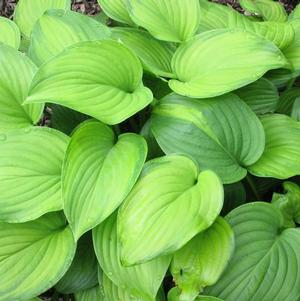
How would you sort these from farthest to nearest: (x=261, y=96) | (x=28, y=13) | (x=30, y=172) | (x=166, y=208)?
(x=28, y=13)
(x=261, y=96)
(x=30, y=172)
(x=166, y=208)

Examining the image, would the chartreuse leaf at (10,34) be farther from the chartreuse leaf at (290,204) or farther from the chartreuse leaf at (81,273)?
the chartreuse leaf at (290,204)

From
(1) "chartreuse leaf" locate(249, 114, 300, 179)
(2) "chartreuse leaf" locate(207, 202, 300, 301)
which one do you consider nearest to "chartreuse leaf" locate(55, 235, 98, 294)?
(2) "chartreuse leaf" locate(207, 202, 300, 301)

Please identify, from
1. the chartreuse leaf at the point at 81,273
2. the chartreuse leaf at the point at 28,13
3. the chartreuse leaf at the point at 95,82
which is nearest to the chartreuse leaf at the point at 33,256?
the chartreuse leaf at the point at 81,273

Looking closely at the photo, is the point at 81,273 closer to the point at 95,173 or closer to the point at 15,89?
the point at 95,173

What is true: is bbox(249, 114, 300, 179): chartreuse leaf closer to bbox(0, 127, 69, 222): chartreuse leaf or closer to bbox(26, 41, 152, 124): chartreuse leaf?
bbox(26, 41, 152, 124): chartreuse leaf

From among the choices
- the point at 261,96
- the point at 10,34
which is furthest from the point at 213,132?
the point at 10,34

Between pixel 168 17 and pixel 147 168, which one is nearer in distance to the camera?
pixel 147 168
